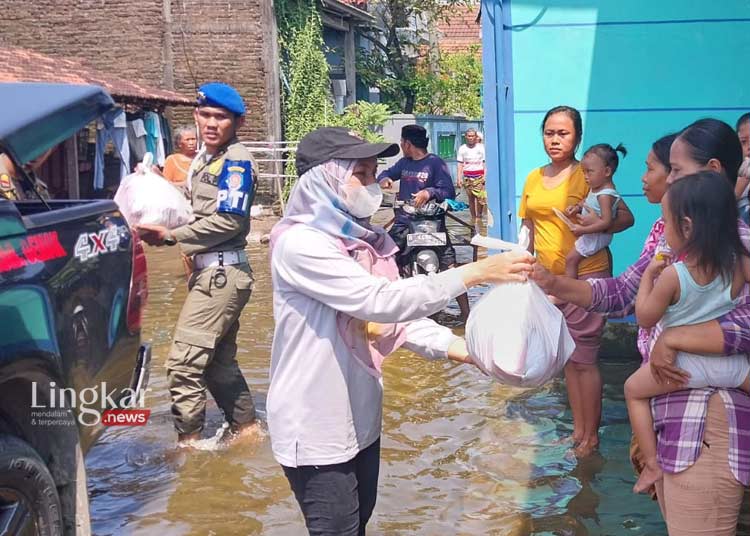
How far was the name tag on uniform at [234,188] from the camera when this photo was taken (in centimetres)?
495

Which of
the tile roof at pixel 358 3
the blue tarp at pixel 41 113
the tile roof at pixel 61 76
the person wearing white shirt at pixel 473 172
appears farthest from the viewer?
the tile roof at pixel 358 3

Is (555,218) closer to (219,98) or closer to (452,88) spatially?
(219,98)

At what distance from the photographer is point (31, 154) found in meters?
3.30

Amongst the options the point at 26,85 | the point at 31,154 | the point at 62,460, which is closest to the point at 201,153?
the point at 26,85

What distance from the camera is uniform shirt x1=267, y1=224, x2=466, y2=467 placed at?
275cm

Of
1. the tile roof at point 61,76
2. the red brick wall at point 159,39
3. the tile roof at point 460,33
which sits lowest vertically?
the tile roof at point 61,76

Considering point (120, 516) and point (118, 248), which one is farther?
point (120, 516)

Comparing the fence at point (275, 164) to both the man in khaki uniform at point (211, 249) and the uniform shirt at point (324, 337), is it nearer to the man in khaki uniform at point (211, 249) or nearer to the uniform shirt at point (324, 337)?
A: the man in khaki uniform at point (211, 249)

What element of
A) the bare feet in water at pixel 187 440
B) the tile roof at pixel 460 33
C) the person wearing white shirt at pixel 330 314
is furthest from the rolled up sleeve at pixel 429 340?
the tile roof at pixel 460 33

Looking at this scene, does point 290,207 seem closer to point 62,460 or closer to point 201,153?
point 62,460

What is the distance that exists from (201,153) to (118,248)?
166 centimetres

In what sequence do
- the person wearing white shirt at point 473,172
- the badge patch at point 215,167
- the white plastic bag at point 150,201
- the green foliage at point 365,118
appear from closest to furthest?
1. the white plastic bag at point 150,201
2. the badge patch at point 215,167
3. the person wearing white shirt at point 473,172
4. the green foliage at point 365,118

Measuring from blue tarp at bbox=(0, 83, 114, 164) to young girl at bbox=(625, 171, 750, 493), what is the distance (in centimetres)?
228

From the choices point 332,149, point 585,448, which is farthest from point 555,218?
point 332,149
